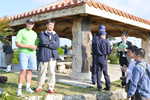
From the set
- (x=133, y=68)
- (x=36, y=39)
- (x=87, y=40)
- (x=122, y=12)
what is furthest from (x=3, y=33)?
(x=133, y=68)

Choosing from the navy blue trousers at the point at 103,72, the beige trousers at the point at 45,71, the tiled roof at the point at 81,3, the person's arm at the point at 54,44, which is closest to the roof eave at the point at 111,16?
the tiled roof at the point at 81,3

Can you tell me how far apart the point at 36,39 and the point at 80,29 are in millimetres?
2642

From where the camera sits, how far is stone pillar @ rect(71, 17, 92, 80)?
30.7 ft

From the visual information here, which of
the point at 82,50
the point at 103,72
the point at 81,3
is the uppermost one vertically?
the point at 81,3

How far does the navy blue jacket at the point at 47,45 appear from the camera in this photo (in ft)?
22.6

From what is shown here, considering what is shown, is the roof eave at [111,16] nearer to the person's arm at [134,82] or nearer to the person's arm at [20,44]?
the person's arm at [20,44]

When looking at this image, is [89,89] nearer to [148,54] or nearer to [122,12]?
[122,12]

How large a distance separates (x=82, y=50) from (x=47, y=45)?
263 centimetres

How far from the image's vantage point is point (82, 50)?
9391mm

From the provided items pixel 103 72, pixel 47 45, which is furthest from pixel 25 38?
pixel 103 72

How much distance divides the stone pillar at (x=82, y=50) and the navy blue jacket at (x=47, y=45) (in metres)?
2.46

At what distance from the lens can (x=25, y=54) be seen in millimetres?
6629

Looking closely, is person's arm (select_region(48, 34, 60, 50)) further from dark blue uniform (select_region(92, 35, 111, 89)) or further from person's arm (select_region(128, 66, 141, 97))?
person's arm (select_region(128, 66, 141, 97))

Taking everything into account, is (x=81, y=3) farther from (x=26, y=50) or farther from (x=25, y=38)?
(x=26, y=50)
